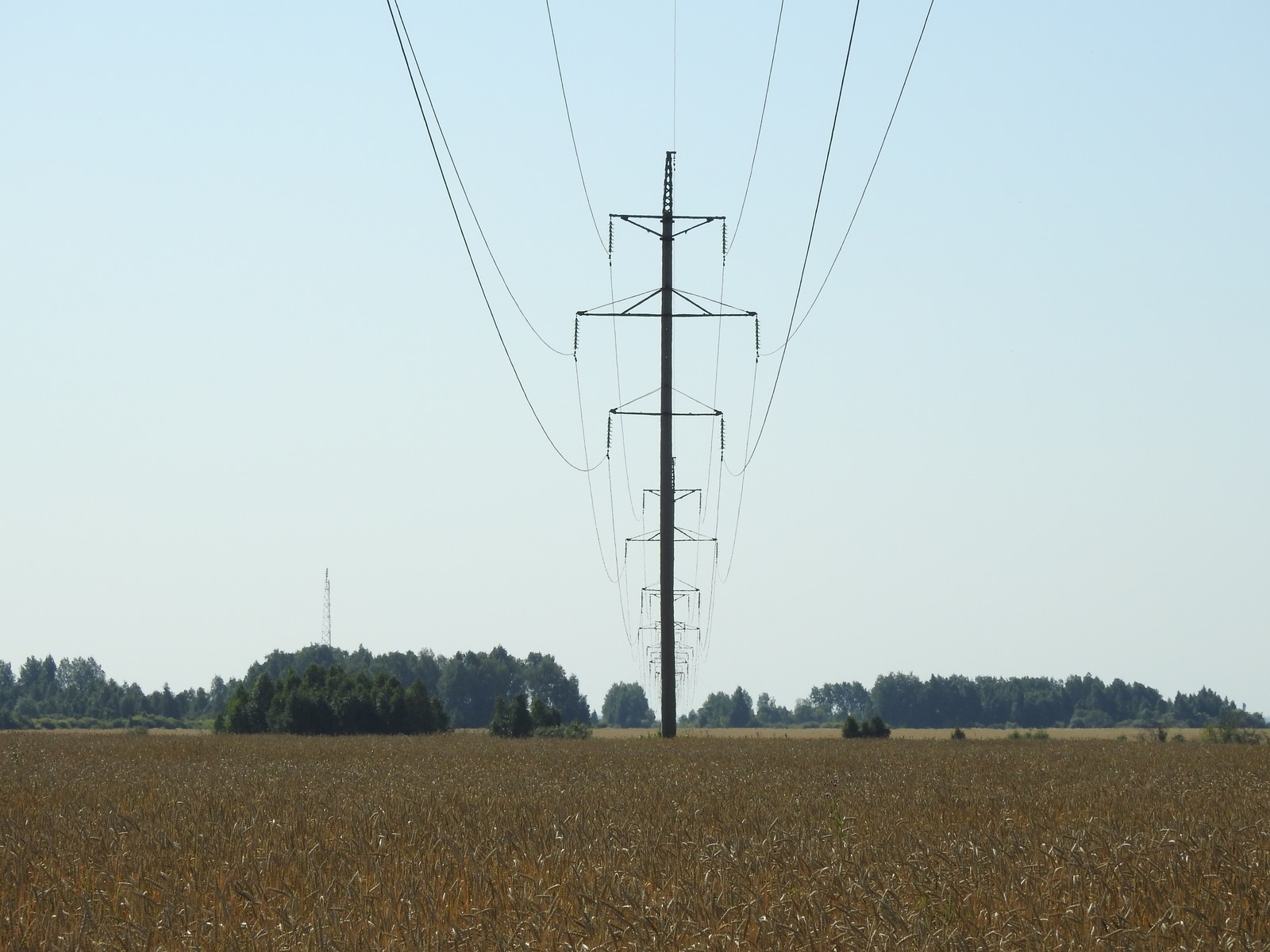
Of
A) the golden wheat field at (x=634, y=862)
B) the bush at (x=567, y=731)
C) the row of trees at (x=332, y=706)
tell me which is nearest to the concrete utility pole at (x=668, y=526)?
the bush at (x=567, y=731)

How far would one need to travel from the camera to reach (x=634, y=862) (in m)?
7.12

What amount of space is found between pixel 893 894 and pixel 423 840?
338cm

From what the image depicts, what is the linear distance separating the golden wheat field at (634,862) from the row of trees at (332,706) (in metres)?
46.5

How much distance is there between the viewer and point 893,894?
6.19 meters

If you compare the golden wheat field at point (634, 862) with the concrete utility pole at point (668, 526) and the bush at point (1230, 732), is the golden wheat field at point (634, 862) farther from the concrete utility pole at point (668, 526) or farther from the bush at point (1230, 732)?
the bush at point (1230, 732)

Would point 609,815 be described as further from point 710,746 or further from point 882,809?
point 710,746

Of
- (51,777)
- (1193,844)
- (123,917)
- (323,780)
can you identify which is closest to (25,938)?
(123,917)

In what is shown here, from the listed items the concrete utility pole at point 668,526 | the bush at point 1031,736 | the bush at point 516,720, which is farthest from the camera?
the bush at point 516,720

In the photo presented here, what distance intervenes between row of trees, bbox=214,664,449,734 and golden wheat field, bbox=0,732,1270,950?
46515 millimetres

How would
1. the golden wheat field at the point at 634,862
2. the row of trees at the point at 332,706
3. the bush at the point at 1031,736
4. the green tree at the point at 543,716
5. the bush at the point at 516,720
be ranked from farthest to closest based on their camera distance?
the row of trees at the point at 332,706 → the green tree at the point at 543,716 → the bush at the point at 516,720 → the bush at the point at 1031,736 → the golden wheat field at the point at 634,862

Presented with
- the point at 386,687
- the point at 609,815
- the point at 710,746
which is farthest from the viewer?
the point at 386,687

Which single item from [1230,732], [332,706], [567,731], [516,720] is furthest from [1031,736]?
[332,706]

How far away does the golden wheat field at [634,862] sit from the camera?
5441mm

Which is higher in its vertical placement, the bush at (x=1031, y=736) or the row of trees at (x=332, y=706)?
the row of trees at (x=332, y=706)
